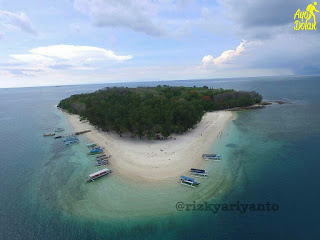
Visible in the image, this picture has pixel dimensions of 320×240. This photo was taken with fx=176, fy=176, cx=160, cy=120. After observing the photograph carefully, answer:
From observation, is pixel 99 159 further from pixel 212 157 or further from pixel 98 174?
pixel 212 157

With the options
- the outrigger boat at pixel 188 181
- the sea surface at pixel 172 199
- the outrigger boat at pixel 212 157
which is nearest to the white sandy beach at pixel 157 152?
the outrigger boat at pixel 212 157

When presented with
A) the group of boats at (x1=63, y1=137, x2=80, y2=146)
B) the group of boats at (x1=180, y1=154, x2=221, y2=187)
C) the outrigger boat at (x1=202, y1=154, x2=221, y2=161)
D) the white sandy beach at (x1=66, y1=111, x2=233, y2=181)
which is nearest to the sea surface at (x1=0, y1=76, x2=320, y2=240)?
the group of boats at (x1=180, y1=154, x2=221, y2=187)

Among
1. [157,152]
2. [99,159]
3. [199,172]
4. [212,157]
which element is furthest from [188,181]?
[99,159]

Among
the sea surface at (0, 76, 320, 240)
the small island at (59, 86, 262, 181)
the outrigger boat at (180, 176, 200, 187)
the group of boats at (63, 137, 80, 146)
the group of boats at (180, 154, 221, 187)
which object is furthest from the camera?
the group of boats at (63, 137, 80, 146)

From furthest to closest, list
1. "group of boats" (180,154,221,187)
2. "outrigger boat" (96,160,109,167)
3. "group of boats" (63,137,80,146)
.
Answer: "group of boats" (63,137,80,146), "outrigger boat" (96,160,109,167), "group of boats" (180,154,221,187)

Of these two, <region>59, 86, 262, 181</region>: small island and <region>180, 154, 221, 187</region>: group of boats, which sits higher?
<region>59, 86, 262, 181</region>: small island

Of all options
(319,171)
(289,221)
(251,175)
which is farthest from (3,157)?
(319,171)

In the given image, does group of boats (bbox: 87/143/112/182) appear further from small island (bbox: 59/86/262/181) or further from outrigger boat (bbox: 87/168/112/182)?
small island (bbox: 59/86/262/181)
